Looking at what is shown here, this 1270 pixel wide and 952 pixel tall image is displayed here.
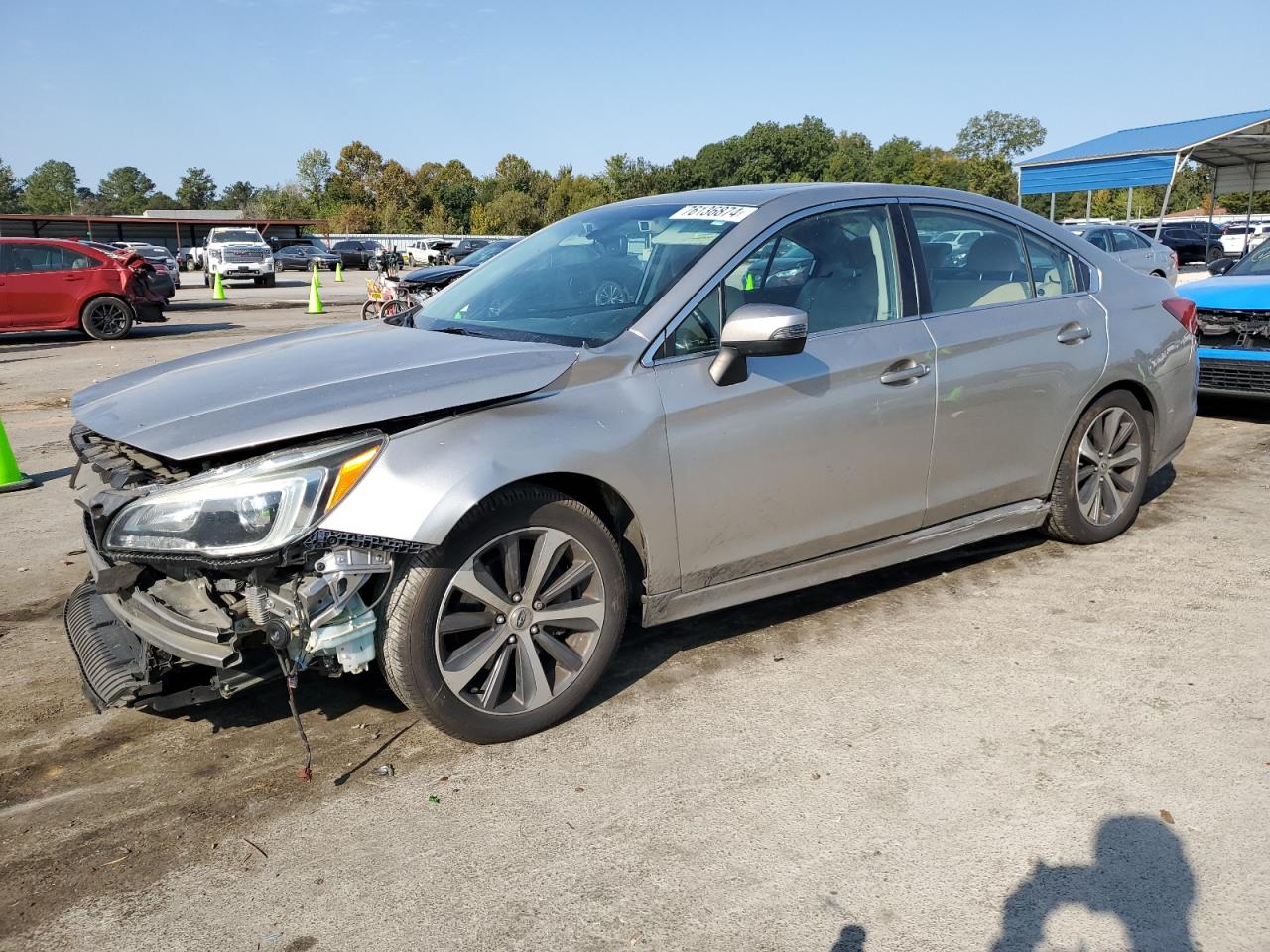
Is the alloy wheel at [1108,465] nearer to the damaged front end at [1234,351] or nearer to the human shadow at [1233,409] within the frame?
the damaged front end at [1234,351]

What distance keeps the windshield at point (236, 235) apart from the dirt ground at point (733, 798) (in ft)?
133

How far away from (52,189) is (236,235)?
99.0 m

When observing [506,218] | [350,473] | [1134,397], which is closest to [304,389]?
[350,473]

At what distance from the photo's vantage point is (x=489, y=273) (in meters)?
4.80

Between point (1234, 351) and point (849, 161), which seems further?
point (849, 161)

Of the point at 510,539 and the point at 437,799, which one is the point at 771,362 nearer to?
the point at 510,539

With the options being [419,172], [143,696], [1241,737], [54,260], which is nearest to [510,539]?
[143,696]

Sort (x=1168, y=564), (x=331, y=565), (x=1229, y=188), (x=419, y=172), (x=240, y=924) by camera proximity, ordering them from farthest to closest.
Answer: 1. (x=419, y=172)
2. (x=1229, y=188)
3. (x=1168, y=564)
4. (x=331, y=565)
5. (x=240, y=924)

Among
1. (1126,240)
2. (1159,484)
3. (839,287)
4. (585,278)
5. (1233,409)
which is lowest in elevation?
(1233,409)

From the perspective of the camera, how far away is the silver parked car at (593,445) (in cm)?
310

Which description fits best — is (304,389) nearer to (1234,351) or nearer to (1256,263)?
(1234,351)

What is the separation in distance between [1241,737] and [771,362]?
2.01 m

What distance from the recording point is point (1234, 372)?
851cm

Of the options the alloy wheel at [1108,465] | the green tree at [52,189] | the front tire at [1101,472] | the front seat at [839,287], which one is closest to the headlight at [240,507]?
the front seat at [839,287]
